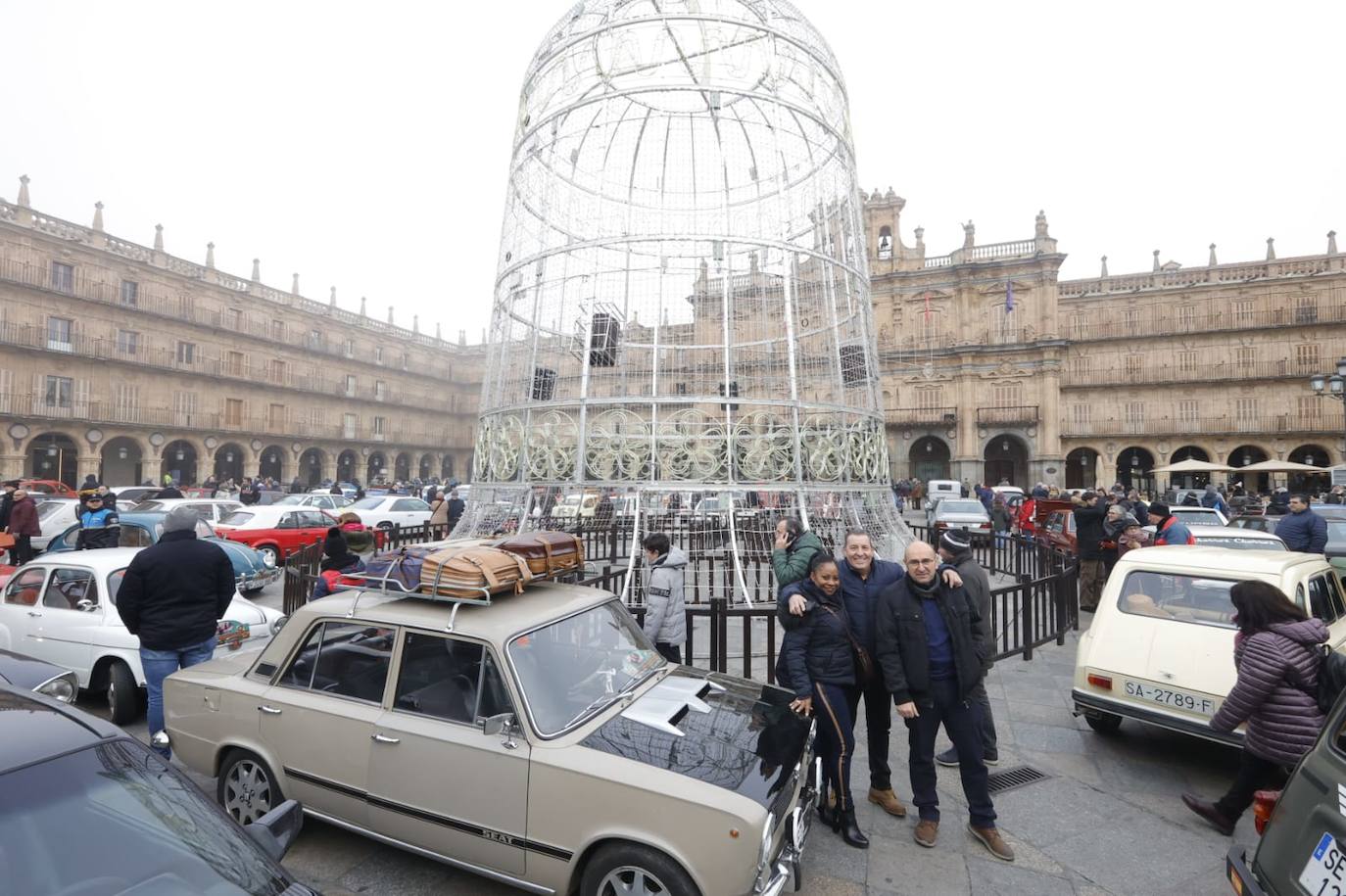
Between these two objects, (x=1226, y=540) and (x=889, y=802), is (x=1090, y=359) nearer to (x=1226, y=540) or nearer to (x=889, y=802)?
(x=1226, y=540)

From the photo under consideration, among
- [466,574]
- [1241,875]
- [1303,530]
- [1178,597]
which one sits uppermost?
[466,574]

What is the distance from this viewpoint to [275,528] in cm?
1287

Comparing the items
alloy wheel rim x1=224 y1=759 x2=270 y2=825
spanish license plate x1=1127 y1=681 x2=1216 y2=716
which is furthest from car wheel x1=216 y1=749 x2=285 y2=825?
spanish license plate x1=1127 y1=681 x2=1216 y2=716

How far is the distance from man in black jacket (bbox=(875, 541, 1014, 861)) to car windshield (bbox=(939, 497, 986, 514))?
638 inches

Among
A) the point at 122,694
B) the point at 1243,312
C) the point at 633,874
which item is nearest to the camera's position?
the point at 633,874

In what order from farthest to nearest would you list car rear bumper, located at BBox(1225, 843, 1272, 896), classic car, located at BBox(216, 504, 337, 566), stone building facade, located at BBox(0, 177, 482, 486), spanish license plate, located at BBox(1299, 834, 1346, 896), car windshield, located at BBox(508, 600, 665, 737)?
1. stone building facade, located at BBox(0, 177, 482, 486)
2. classic car, located at BBox(216, 504, 337, 566)
3. car windshield, located at BBox(508, 600, 665, 737)
4. car rear bumper, located at BBox(1225, 843, 1272, 896)
5. spanish license plate, located at BBox(1299, 834, 1346, 896)

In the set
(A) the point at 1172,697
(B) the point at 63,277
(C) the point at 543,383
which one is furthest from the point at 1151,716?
(B) the point at 63,277

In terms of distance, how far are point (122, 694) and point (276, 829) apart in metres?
4.06

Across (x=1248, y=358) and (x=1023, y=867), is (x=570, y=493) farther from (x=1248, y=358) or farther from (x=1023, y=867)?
(x=1248, y=358)

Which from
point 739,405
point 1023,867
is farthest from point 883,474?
point 1023,867

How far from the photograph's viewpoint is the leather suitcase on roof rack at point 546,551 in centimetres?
400

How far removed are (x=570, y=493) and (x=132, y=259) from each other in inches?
1361

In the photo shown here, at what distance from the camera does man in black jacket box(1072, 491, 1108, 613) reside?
9125 millimetres

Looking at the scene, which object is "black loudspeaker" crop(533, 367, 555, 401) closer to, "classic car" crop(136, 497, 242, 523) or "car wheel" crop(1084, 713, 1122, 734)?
"car wheel" crop(1084, 713, 1122, 734)
